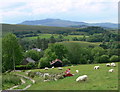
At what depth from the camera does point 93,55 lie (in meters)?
110

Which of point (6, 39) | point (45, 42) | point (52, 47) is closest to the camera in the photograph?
point (6, 39)

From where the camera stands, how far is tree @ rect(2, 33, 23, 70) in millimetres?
57175

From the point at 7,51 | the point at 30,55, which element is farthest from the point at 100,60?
the point at 7,51

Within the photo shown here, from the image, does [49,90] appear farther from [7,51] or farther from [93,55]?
[93,55]

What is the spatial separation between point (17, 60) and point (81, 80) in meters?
43.4

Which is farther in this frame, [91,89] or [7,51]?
[7,51]

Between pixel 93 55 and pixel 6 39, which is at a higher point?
pixel 6 39

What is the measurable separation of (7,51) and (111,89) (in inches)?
1867

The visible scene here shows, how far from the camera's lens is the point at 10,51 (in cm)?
5978

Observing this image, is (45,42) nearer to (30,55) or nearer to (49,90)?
(30,55)

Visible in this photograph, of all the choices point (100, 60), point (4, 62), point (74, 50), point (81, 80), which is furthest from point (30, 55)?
point (81, 80)

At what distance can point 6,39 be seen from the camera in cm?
5681

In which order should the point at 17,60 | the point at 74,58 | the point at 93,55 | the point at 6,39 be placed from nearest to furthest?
the point at 6,39, the point at 17,60, the point at 74,58, the point at 93,55

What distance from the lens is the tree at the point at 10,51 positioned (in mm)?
57175
